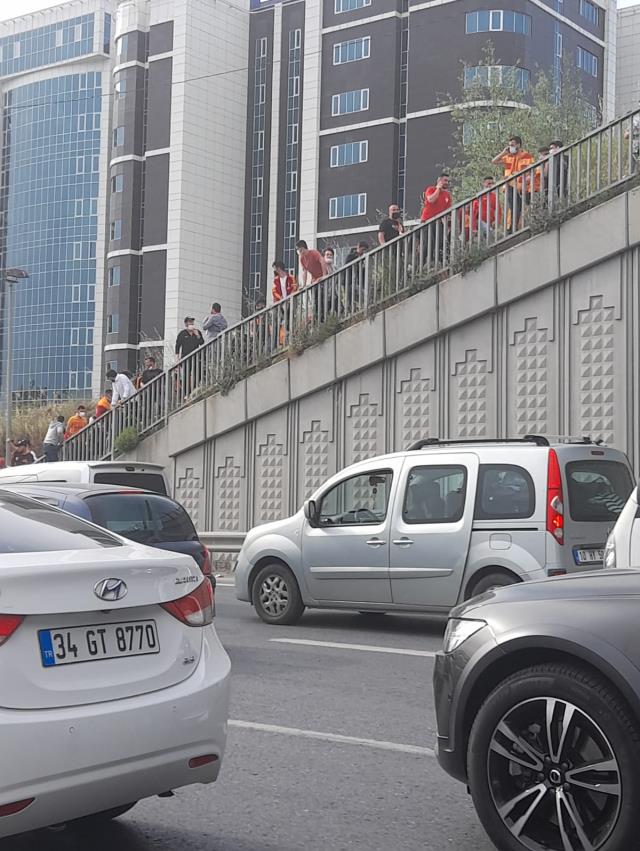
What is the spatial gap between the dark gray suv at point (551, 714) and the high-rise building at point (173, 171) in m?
60.8

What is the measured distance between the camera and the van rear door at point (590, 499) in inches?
396

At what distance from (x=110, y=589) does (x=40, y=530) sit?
0.58 metres

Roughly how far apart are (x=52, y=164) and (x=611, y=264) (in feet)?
224

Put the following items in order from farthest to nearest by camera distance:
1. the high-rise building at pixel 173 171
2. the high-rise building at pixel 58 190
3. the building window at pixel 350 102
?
1. the high-rise building at pixel 58 190
2. the high-rise building at pixel 173 171
3. the building window at pixel 350 102

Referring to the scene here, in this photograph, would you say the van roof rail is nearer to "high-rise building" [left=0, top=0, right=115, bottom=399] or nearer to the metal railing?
the metal railing

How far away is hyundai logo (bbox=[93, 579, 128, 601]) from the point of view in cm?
400

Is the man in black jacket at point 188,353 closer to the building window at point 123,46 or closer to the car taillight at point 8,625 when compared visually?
the car taillight at point 8,625

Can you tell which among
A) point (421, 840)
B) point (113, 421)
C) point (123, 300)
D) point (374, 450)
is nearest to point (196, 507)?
point (113, 421)

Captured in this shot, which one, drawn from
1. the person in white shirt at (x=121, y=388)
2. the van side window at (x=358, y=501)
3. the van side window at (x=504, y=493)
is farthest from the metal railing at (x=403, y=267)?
the van side window at (x=504, y=493)

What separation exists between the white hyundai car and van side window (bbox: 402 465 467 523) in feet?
20.3

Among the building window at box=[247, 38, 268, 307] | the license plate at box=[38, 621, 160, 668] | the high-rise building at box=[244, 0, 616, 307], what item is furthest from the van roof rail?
the building window at box=[247, 38, 268, 307]

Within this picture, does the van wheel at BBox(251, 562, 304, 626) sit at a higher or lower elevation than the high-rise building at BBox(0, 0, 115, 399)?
lower

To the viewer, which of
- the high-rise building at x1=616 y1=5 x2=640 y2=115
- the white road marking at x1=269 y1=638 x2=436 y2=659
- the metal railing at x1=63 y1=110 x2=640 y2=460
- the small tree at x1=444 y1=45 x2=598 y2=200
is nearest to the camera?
the white road marking at x1=269 y1=638 x2=436 y2=659

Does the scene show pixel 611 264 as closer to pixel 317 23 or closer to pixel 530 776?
pixel 530 776
